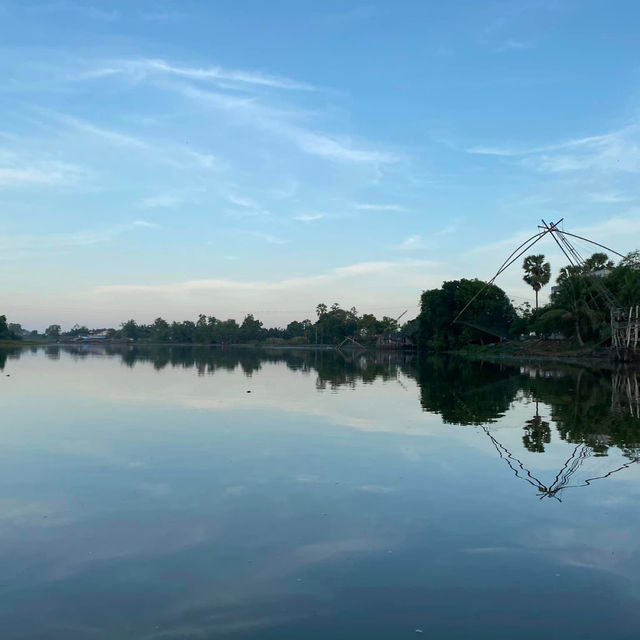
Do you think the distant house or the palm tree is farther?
the distant house

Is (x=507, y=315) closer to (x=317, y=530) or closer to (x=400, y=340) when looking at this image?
(x=400, y=340)

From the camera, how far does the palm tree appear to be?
75.8 metres

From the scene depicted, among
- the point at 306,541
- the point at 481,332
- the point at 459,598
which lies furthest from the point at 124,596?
the point at 481,332

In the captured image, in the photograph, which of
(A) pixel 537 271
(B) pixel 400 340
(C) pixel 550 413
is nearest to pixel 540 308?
(A) pixel 537 271

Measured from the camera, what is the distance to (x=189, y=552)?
682 cm

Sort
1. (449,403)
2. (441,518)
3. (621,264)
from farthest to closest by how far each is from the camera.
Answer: (621,264) < (449,403) < (441,518)

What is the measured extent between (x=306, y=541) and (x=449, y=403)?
15836 mm

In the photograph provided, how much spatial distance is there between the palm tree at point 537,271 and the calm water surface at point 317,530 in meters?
62.3

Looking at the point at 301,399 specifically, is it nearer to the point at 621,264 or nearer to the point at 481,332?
the point at 621,264

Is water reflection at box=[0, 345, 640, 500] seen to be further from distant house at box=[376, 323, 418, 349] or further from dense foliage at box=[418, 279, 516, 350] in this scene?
distant house at box=[376, 323, 418, 349]

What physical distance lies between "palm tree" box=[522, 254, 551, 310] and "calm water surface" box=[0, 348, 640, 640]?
204 feet

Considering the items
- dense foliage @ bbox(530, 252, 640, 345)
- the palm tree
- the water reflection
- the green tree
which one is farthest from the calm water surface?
the green tree

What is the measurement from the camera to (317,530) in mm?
7625

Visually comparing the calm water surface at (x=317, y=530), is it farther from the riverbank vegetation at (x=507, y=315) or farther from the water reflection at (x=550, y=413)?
the riverbank vegetation at (x=507, y=315)
